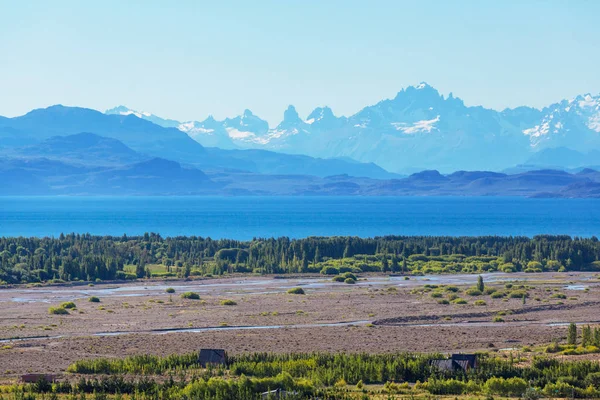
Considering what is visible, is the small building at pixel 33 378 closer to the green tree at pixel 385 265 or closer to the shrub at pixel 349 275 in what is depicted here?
the shrub at pixel 349 275

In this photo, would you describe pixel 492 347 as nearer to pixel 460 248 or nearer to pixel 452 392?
pixel 452 392

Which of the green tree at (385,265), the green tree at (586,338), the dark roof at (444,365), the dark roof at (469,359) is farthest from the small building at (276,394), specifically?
the green tree at (385,265)

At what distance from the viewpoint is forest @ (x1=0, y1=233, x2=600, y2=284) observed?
117000 millimetres

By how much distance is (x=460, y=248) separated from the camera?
14388 cm

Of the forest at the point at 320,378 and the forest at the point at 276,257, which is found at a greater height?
the forest at the point at 276,257

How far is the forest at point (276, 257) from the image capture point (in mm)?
117000

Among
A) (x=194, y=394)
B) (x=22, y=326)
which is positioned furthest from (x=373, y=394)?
(x=22, y=326)

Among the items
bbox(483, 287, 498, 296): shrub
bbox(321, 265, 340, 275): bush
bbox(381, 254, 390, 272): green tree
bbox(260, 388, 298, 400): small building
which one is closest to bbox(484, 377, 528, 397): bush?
bbox(260, 388, 298, 400): small building

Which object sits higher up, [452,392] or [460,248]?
[460,248]

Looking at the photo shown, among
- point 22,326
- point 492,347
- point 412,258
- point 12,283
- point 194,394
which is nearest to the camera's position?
point 194,394

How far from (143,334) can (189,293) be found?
25.9 m

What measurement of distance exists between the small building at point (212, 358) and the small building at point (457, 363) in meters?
10.5

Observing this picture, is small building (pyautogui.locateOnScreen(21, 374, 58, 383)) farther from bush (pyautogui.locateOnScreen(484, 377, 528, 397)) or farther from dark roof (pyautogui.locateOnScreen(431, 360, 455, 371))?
bush (pyautogui.locateOnScreen(484, 377, 528, 397))

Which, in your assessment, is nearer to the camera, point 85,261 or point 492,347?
point 492,347
